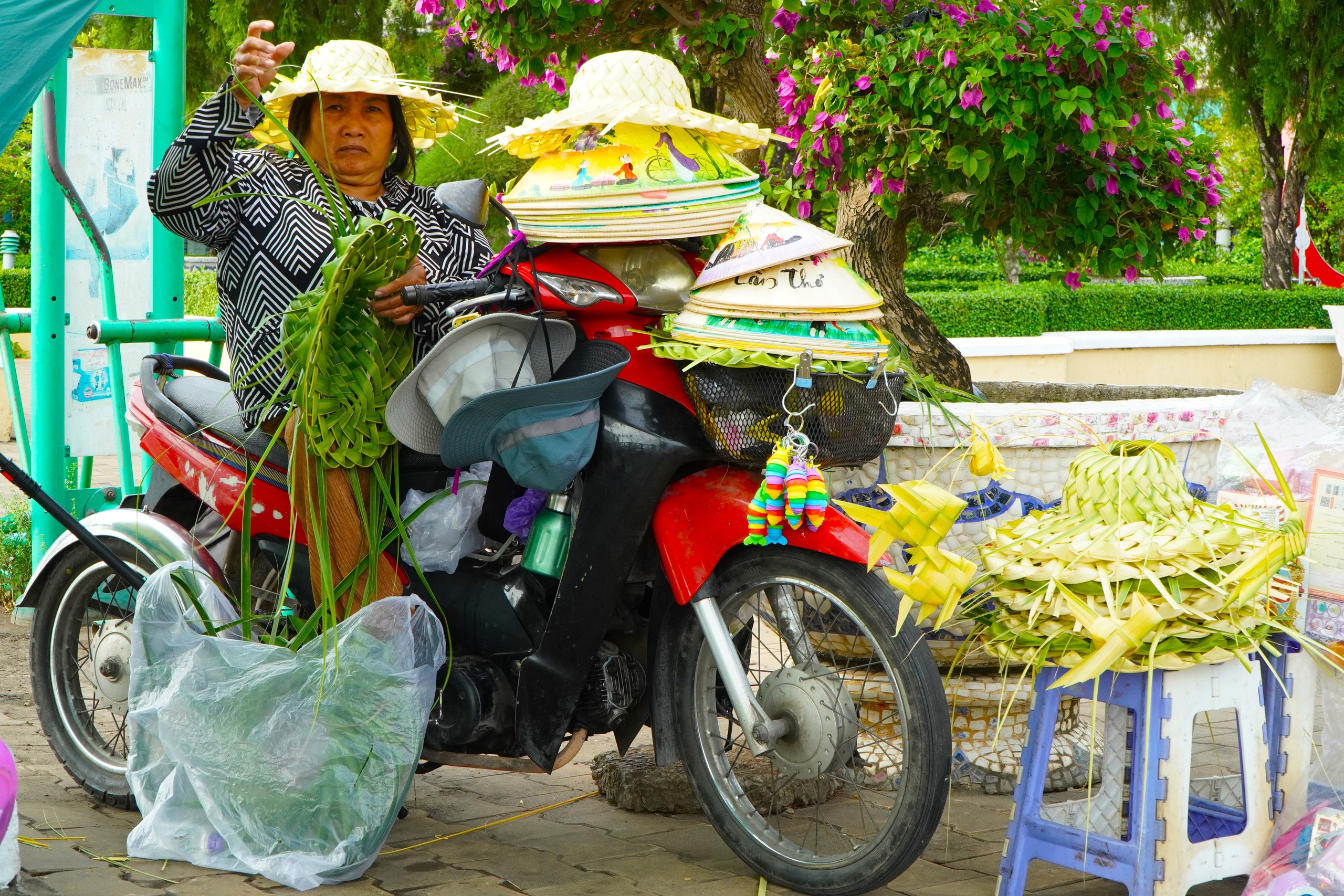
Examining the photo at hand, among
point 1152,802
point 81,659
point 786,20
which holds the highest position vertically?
point 786,20

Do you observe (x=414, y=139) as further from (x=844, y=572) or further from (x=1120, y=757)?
(x=1120, y=757)

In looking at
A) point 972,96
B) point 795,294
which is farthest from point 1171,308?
point 795,294

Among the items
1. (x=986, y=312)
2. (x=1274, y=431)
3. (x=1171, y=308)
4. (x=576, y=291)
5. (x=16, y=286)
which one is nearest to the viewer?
(x=576, y=291)

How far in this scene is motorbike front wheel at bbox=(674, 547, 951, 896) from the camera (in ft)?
7.83

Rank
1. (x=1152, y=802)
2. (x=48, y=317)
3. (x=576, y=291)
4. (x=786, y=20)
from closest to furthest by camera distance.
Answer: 1. (x=1152, y=802)
2. (x=576, y=291)
3. (x=786, y=20)
4. (x=48, y=317)

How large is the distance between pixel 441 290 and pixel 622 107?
20.2 inches

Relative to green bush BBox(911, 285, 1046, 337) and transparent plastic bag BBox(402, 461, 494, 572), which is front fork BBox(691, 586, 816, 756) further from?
green bush BBox(911, 285, 1046, 337)

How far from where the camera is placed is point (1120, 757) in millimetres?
2688

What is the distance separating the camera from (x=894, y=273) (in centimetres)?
501

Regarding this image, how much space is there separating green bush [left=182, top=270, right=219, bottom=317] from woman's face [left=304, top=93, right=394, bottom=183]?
13888 millimetres

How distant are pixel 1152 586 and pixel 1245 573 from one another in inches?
6.9

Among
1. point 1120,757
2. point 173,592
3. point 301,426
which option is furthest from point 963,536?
point 173,592

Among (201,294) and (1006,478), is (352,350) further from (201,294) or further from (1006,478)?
(201,294)

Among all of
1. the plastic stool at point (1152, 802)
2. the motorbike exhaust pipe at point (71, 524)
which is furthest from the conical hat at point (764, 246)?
the motorbike exhaust pipe at point (71, 524)
